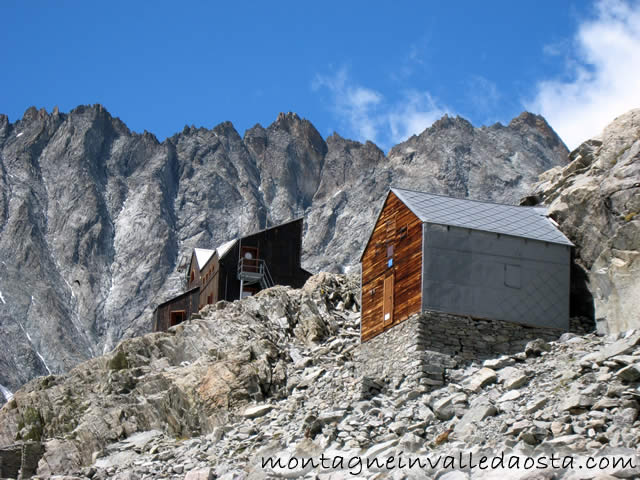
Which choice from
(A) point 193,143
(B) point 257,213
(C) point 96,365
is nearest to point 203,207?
(B) point 257,213

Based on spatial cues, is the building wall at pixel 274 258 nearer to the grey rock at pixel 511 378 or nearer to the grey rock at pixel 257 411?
the grey rock at pixel 257 411

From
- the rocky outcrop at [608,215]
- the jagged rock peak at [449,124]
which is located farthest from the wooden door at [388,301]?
the jagged rock peak at [449,124]

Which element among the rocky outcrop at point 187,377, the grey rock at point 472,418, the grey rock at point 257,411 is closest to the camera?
the grey rock at point 472,418

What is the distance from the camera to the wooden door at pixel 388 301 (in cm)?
3506

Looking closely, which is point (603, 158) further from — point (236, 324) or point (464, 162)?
point (464, 162)

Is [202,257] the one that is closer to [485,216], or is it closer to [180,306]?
[180,306]

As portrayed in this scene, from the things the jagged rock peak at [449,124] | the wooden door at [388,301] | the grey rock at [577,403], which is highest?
the jagged rock peak at [449,124]

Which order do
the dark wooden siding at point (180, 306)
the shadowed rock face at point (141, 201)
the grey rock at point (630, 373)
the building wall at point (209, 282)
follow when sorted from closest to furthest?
the grey rock at point (630, 373) < the building wall at point (209, 282) < the dark wooden siding at point (180, 306) < the shadowed rock face at point (141, 201)

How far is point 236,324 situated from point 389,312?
11849 millimetres

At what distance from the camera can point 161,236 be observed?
16712 cm

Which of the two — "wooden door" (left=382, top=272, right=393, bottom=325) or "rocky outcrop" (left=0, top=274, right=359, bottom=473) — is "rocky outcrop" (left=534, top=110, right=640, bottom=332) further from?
"rocky outcrop" (left=0, top=274, right=359, bottom=473)

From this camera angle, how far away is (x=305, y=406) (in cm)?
3353

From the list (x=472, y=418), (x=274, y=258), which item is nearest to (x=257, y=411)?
(x=472, y=418)

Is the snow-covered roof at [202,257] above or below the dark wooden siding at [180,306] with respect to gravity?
above
